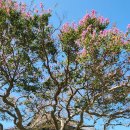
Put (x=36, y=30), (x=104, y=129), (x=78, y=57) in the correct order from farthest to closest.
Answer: (x=104, y=129)
(x=36, y=30)
(x=78, y=57)

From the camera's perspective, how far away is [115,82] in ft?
60.3

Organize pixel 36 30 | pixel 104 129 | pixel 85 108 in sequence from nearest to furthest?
pixel 36 30 → pixel 85 108 → pixel 104 129

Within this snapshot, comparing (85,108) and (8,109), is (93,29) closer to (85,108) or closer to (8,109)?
(85,108)

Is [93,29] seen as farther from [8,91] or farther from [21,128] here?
[21,128]

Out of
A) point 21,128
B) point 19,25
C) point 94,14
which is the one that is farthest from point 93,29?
point 21,128

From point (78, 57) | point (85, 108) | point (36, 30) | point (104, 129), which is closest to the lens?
point (78, 57)

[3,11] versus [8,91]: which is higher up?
Answer: [3,11]

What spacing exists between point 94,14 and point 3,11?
4416mm

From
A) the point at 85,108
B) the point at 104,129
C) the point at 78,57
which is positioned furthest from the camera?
the point at 104,129

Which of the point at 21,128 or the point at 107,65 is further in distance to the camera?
the point at 21,128

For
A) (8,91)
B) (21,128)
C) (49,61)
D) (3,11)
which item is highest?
(3,11)

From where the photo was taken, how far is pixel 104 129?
830 inches

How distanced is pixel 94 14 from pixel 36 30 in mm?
2957

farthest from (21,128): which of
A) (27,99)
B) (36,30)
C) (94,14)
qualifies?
(94,14)
